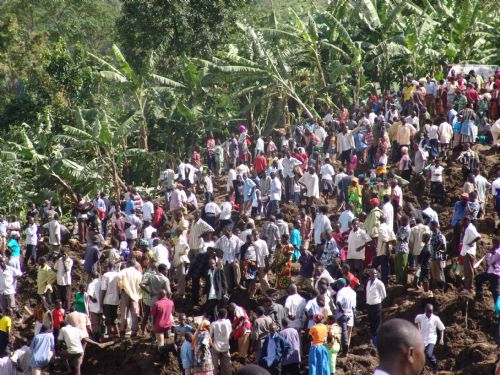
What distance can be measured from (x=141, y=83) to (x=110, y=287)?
33.2ft

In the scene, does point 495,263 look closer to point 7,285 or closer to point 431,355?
point 431,355

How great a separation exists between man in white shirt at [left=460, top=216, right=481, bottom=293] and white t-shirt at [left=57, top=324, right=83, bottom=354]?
5837 mm

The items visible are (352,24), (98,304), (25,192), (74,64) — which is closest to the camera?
(98,304)

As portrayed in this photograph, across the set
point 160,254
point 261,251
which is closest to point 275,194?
Answer: point 261,251

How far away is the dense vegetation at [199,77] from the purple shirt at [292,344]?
35.3 ft

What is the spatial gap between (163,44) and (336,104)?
5422mm

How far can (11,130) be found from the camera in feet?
81.7

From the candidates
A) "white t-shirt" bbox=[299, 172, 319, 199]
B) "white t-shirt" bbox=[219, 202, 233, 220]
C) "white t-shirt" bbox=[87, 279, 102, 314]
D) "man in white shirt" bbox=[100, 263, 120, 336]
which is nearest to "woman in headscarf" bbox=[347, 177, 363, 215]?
"white t-shirt" bbox=[299, 172, 319, 199]

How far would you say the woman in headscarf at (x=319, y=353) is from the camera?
10.7 metres

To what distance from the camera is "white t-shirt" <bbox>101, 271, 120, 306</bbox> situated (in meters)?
13.3

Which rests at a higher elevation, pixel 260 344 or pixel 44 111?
pixel 44 111

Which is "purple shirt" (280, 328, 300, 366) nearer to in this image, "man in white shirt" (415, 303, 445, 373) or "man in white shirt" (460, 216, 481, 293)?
"man in white shirt" (415, 303, 445, 373)

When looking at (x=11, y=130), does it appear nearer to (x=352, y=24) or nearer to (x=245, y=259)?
(x=352, y=24)

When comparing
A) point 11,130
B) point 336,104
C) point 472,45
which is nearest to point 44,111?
point 11,130
